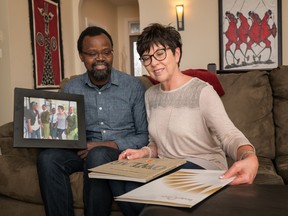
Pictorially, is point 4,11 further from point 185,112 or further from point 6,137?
point 185,112

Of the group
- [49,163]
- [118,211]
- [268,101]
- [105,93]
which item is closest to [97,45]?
[105,93]

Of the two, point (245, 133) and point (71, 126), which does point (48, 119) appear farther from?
point (245, 133)

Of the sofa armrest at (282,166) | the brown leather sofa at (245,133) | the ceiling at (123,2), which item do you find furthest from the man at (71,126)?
the ceiling at (123,2)

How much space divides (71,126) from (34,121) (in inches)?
6.8

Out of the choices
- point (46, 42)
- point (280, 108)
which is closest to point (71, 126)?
point (280, 108)

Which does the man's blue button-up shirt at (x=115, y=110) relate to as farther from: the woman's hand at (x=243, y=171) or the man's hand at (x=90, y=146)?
the woman's hand at (x=243, y=171)

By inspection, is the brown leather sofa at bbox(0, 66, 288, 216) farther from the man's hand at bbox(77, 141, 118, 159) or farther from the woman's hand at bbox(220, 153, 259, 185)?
the woman's hand at bbox(220, 153, 259, 185)

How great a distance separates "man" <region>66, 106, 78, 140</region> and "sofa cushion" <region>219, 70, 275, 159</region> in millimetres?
864

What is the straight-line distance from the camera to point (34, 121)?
4.98 ft

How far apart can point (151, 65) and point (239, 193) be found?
2.37 feet

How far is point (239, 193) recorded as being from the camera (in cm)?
75

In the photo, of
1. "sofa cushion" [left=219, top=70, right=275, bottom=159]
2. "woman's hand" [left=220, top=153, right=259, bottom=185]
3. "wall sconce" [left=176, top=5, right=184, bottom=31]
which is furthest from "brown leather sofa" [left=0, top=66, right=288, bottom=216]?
"wall sconce" [left=176, top=5, right=184, bottom=31]

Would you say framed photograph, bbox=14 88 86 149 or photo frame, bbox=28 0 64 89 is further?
photo frame, bbox=28 0 64 89

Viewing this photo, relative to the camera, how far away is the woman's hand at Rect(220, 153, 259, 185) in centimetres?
86
